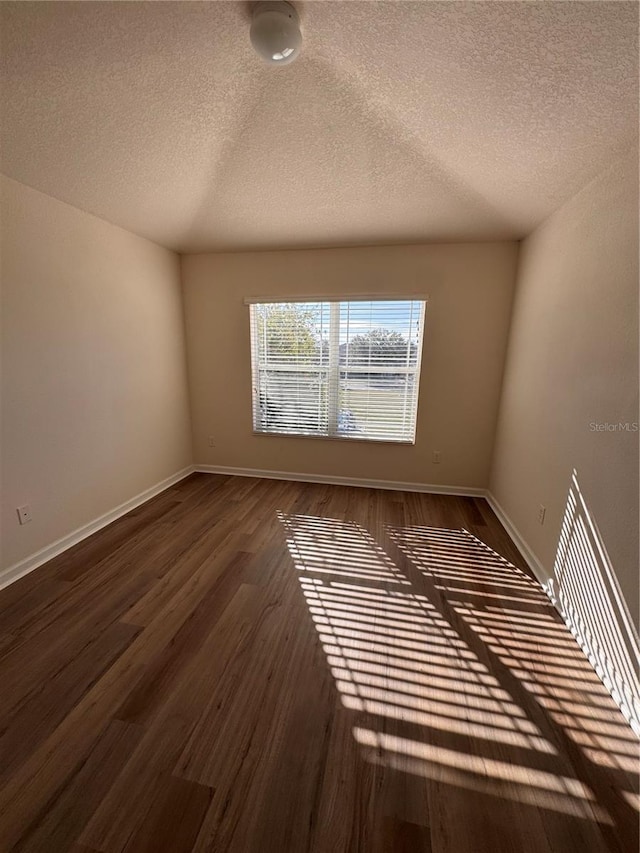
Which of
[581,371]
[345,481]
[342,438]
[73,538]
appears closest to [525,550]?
[581,371]

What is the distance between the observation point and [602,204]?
5.71ft

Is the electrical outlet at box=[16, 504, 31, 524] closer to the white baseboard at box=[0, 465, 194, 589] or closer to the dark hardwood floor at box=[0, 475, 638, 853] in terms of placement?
the white baseboard at box=[0, 465, 194, 589]

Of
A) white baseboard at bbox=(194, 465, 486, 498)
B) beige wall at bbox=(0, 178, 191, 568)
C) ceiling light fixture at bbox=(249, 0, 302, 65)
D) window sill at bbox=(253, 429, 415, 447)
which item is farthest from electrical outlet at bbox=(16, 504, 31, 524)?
ceiling light fixture at bbox=(249, 0, 302, 65)

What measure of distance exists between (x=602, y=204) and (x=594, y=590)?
196cm

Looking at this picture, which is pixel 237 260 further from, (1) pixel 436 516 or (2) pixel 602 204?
(1) pixel 436 516

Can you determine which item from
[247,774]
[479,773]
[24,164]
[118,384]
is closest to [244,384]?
[118,384]

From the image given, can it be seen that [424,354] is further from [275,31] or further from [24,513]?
[24,513]

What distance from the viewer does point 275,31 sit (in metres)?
1.10

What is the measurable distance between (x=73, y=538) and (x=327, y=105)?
3.10 metres

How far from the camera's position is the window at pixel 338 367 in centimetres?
328

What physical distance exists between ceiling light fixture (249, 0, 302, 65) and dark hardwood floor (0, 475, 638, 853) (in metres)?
2.44

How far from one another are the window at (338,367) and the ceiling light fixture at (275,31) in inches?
84.6

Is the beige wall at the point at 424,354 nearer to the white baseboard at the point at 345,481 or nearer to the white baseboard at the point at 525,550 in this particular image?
the white baseboard at the point at 345,481

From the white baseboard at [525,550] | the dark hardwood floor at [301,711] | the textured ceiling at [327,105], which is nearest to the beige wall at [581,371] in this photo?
the white baseboard at [525,550]
